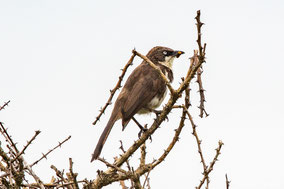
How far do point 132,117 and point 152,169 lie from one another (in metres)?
1.95

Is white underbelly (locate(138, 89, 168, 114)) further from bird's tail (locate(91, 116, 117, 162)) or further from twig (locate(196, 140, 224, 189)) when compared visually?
twig (locate(196, 140, 224, 189))

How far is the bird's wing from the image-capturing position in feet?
21.2

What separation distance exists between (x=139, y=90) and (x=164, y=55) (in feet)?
4.72

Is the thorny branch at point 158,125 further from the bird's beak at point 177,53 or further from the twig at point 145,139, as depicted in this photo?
the bird's beak at point 177,53

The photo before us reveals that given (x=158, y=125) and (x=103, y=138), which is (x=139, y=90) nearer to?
(x=103, y=138)

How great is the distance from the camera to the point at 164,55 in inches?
312

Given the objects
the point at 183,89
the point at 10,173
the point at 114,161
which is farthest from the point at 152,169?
the point at 10,173

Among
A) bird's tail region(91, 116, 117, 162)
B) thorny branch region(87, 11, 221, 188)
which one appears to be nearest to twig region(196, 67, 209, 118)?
thorny branch region(87, 11, 221, 188)

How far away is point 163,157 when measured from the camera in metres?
4.67

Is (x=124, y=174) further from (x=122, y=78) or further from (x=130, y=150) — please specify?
(x=122, y=78)

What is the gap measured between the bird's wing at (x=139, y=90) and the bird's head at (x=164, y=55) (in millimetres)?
755

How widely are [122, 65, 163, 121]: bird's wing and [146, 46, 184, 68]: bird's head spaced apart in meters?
0.76

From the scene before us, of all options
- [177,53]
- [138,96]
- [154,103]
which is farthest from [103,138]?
[177,53]

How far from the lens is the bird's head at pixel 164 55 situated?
783cm
